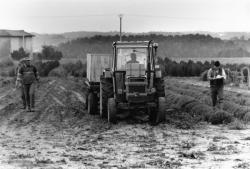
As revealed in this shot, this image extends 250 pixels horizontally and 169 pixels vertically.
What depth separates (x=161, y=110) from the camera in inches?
581

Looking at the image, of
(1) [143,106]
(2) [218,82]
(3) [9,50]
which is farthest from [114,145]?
(3) [9,50]

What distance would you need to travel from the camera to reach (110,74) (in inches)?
608

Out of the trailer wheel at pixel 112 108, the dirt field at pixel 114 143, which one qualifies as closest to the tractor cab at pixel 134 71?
the trailer wheel at pixel 112 108

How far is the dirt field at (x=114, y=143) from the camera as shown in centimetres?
932

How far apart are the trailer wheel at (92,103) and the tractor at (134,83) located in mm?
1795

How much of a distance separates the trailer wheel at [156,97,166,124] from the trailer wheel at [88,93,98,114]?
3328 millimetres

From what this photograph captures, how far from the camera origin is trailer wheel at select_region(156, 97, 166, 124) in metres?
14.7

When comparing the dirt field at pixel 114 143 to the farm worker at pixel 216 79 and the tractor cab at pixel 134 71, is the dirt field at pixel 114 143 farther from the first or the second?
the farm worker at pixel 216 79

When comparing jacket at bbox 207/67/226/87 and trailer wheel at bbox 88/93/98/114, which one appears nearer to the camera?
jacket at bbox 207/67/226/87

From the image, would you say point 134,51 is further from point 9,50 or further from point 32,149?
point 9,50

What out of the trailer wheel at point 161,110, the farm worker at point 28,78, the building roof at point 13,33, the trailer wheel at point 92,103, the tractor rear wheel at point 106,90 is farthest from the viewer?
the building roof at point 13,33

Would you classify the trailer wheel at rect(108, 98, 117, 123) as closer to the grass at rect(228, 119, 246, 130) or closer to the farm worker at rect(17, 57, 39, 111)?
the grass at rect(228, 119, 246, 130)

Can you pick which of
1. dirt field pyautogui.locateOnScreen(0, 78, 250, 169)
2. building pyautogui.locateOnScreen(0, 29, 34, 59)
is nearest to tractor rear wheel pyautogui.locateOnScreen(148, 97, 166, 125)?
dirt field pyautogui.locateOnScreen(0, 78, 250, 169)

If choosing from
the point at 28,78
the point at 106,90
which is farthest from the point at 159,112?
the point at 28,78
